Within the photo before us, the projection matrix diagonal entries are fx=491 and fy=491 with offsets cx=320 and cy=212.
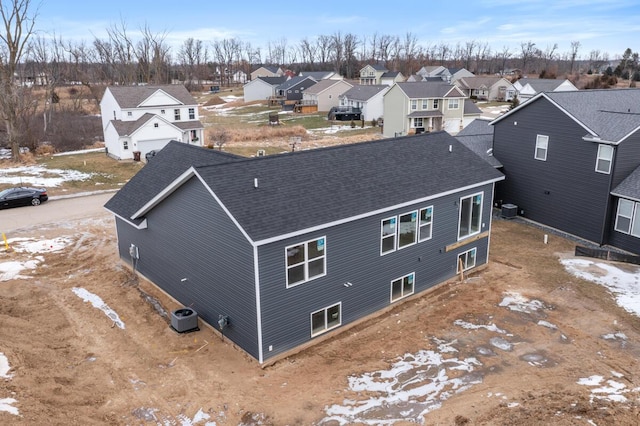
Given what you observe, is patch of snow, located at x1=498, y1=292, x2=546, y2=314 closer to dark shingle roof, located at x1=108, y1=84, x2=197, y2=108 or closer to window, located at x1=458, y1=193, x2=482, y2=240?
window, located at x1=458, y1=193, x2=482, y2=240

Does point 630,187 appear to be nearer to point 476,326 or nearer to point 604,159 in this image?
point 604,159

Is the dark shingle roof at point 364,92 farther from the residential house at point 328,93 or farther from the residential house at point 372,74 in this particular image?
the residential house at point 372,74

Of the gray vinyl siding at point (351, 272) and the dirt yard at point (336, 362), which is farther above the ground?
the gray vinyl siding at point (351, 272)

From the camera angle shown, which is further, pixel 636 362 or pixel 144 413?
pixel 636 362

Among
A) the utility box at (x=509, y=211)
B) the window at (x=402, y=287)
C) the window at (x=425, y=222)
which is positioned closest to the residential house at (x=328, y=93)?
the utility box at (x=509, y=211)

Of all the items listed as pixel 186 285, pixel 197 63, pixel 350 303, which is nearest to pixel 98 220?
pixel 186 285

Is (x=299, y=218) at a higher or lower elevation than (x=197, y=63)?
lower

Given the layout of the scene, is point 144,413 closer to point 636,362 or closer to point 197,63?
point 636,362

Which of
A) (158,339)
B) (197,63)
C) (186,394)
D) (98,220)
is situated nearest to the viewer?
(186,394)

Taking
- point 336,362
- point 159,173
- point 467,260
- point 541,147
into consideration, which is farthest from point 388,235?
point 541,147
